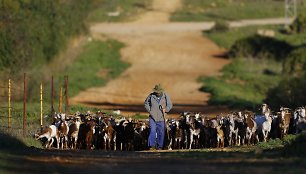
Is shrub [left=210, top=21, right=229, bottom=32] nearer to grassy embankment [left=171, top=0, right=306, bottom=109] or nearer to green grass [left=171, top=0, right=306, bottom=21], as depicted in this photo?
grassy embankment [left=171, top=0, right=306, bottom=109]

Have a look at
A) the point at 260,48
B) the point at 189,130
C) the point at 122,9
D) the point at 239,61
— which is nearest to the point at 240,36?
the point at 260,48

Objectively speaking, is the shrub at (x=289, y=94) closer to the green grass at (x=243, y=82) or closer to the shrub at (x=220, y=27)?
the green grass at (x=243, y=82)

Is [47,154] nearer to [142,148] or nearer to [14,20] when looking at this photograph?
[142,148]

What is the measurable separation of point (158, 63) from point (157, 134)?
3319 centimetres

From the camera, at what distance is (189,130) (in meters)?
23.4

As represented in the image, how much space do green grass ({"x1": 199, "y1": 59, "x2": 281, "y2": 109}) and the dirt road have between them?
67 centimetres

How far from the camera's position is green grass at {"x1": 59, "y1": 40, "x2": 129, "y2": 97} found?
4562 centimetres

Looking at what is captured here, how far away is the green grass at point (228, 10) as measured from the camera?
82938 mm

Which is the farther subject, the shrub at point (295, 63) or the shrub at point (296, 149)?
the shrub at point (295, 63)

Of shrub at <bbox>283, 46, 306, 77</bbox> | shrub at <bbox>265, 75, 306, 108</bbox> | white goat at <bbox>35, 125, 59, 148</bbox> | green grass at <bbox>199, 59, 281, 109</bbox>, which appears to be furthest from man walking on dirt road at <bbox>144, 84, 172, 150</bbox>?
A: shrub at <bbox>283, 46, 306, 77</bbox>

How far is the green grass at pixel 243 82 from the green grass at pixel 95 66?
5.41 m

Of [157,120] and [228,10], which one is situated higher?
[228,10]

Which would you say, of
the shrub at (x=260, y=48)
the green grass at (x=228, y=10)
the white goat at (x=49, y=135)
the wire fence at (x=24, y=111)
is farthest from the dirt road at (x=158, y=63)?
the white goat at (x=49, y=135)

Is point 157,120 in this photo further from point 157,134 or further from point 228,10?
point 228,10
